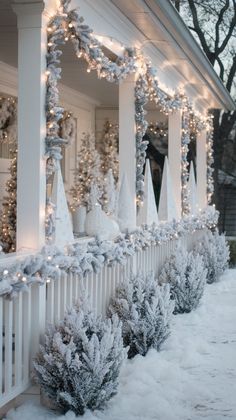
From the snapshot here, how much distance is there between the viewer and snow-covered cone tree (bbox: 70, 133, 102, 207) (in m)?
10.8

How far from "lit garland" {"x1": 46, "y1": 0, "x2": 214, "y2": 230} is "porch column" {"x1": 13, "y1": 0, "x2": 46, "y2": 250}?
0.11 metres

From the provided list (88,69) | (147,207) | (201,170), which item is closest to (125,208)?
(147,207)

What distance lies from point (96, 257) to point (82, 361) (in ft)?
4.75

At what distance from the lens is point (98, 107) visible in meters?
12.6

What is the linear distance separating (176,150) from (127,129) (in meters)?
3.04

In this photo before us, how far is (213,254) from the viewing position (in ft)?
37.2

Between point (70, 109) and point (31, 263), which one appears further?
point (70, 109)

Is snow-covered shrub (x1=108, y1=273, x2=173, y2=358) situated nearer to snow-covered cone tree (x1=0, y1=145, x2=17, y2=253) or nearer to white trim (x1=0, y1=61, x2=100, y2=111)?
snow-covered cone tree (x1=0, y1=145, x2=17, y2=253)

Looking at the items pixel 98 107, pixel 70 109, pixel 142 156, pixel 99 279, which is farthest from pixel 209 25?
pixel 99 279

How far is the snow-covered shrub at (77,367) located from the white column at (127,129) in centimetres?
318

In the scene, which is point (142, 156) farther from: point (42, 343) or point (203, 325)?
point (42, 343)

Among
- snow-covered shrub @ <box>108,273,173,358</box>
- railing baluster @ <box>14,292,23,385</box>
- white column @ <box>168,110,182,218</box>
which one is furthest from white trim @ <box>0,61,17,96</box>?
railing baluster @ <box>14,292,23,385</box>

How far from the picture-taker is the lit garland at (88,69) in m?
5.09

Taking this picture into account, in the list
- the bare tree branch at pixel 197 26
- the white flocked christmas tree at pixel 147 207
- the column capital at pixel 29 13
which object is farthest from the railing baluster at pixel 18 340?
the bare tree branch at pixel 197 26
